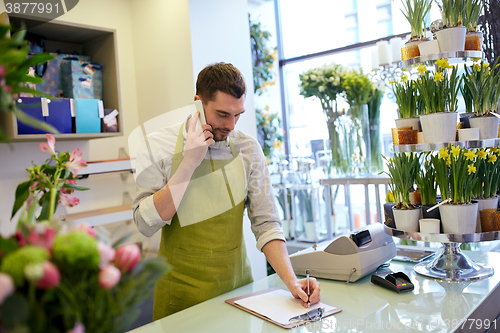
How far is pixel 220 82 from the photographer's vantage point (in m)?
1.54

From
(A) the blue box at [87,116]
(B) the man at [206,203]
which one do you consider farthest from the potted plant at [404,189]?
(A) the blue box at [87,116]

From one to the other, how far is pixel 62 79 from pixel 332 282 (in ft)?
6.56

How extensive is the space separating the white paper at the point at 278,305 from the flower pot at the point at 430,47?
1072mm

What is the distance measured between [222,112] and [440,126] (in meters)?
0.84

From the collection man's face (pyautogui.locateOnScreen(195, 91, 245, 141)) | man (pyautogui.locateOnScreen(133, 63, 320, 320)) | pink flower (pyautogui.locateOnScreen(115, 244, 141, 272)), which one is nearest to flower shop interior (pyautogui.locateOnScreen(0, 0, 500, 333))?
pink flower (pyautogui.locateOnScreen(115, 244, 141, 272))

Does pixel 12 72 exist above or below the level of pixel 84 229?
above

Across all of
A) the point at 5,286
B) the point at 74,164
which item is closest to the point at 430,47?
the point at 74,164

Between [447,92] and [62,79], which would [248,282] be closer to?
[447,92]

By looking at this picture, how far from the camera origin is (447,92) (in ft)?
5.13

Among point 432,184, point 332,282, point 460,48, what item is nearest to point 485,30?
point 460,48

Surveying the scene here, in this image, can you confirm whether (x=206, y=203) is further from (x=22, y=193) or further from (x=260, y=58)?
(x=260, y=58)

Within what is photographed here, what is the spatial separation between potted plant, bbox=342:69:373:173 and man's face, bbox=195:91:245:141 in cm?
176

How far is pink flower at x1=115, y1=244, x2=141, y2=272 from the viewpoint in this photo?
496 mm

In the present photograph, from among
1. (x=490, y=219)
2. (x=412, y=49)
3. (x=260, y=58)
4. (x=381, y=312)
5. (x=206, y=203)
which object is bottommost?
(x=381, y=312)
